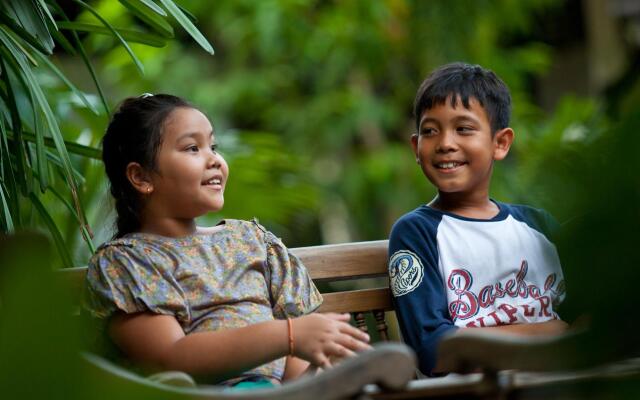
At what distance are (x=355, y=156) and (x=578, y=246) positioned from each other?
7.53m

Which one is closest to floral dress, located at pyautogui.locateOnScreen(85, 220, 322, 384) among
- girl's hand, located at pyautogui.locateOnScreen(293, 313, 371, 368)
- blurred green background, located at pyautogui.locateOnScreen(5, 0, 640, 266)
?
girl's hand, located at pyautogui.locateOnScreen(293, 313, 371, 368)

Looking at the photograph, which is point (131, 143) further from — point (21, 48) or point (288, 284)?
point (288, 284)

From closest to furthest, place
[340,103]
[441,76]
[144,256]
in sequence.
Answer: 1. [144,256]
2. [441,76]
3. [340,103]

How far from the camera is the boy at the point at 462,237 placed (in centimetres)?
170

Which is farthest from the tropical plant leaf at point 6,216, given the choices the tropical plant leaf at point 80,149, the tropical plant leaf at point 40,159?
the tropical plant leaf at point 80,149

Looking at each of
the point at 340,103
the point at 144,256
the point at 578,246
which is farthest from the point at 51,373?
the point at 340,103

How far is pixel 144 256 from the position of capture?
1.55 m

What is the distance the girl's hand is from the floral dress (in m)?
0.24

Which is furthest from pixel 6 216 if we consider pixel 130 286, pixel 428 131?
pixel 428 131

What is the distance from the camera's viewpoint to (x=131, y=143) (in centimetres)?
169

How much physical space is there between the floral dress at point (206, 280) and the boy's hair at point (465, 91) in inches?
15.8

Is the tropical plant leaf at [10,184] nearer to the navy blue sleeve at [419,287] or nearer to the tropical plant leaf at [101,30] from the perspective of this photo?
the tropical plant leaf at [101,30]

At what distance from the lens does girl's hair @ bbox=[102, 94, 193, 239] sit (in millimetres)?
1673

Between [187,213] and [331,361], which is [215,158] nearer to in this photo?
[187,213]
